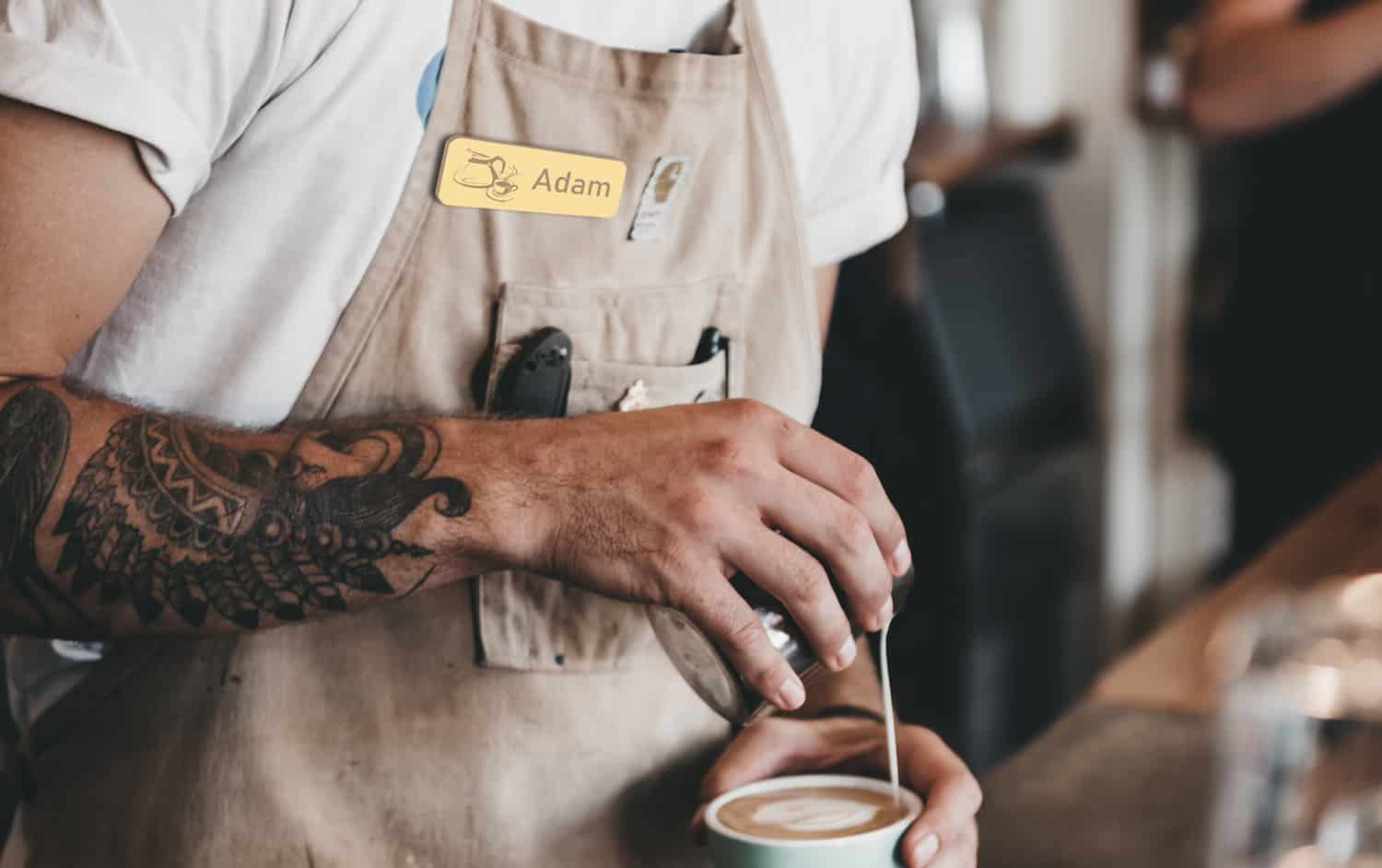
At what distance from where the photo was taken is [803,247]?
106cm

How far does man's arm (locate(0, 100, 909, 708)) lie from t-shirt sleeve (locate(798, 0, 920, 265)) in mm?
370

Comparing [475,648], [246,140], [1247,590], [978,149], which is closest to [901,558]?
[475,648]

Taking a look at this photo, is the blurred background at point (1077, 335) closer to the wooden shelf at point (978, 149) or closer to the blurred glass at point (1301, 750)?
the wooden shelf at point (978, 149)

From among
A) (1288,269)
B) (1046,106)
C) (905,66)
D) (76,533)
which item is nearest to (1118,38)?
(1046,106)

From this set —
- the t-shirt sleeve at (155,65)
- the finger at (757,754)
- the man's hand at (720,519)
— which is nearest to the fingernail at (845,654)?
the man's hand at (720,519)

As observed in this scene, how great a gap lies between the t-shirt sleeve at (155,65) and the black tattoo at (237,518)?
0.44 feet

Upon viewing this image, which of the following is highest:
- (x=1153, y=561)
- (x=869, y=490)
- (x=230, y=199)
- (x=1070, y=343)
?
(x=230, y=199)

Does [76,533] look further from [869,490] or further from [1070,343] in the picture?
[1070,343]

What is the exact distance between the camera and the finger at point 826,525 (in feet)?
2.53

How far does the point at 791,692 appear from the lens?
0.78m

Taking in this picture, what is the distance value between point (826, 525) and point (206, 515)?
0.32 metres

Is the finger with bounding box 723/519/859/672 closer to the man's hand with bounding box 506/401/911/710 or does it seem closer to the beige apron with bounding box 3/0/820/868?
the man's hand with bounding box 506/401/911/710

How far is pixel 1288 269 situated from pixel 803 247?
2.22 meters

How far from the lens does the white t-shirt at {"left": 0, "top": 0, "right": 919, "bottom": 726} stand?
741 mm
